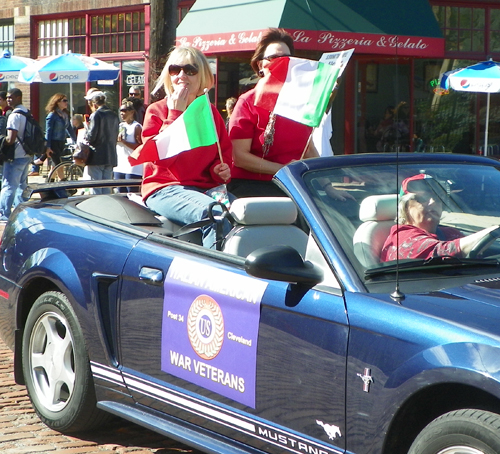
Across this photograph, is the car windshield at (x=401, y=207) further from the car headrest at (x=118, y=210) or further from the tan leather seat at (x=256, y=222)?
the car headrest at (x=118, y=210)

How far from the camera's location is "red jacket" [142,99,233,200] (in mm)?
5113

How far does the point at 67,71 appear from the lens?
1709 cm

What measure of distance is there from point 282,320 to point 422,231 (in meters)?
0.75

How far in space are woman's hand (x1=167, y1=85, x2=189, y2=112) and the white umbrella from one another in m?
12.1

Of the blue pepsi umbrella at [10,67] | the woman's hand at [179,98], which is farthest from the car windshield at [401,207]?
the blue pepsi umbrella at [10,67]

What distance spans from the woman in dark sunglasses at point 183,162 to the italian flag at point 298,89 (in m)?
0.35

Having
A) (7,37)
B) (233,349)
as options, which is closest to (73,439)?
(233,349)

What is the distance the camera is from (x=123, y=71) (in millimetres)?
21844

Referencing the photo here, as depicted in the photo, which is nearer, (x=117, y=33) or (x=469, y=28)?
(x=469, y=28)

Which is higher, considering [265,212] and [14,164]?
[265,212]

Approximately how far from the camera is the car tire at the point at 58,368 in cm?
455

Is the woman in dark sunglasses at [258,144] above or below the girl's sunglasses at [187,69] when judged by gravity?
below

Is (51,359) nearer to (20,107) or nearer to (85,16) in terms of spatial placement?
(20,107)

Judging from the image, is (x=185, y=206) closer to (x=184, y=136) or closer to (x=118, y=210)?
(x=118, y=210)
